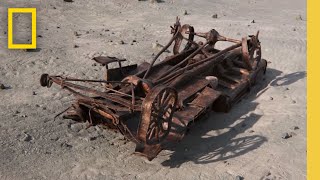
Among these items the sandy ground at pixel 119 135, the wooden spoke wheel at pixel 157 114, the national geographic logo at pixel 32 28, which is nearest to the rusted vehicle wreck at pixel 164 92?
the wooden spoke wheel at pixel 157 114

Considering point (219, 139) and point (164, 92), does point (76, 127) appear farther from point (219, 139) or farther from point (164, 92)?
point (219, 139)

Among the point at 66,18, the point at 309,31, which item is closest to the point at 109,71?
the point at 66,18

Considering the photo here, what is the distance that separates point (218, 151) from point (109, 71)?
3291mm

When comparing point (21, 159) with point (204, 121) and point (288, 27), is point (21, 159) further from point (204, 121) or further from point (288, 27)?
point (288, 27)

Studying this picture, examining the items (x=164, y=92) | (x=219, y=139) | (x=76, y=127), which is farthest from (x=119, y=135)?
(x=219, y=139)

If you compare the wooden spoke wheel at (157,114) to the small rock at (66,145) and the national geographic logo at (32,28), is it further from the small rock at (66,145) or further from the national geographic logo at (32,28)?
the national geographic logo at (32,28)

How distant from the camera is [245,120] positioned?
1008cm

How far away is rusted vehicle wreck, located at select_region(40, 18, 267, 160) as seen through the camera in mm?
7605

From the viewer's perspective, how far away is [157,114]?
7441mm

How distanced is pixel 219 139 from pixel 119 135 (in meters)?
2.32

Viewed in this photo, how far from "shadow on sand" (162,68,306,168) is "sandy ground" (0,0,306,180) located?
2 centimetres

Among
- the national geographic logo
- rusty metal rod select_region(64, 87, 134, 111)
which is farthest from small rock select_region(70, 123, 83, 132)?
the national geographic logo

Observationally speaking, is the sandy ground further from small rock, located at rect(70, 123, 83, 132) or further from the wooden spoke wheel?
the wooden spoke wheel

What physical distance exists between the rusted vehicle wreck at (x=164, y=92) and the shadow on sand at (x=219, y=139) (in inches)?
13.5
